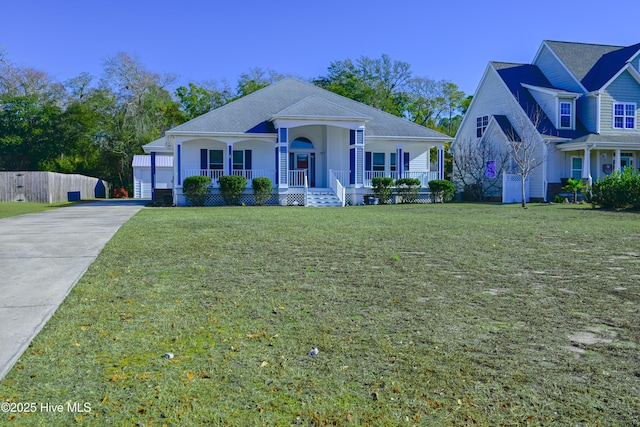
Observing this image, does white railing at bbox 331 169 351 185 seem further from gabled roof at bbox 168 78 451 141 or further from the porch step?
gabled roof at bbox 168 78 451 141

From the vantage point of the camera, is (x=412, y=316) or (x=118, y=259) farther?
A: (x=118, y=259)

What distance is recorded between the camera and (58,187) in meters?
33.1

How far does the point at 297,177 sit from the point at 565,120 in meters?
15.9

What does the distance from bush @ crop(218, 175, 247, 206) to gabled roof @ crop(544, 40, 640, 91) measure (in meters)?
20.6

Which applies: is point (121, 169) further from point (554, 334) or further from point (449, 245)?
point (554, 334)

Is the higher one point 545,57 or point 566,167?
point 545,57

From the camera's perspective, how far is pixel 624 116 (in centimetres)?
2939

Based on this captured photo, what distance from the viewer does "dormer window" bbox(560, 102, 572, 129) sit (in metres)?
29.5

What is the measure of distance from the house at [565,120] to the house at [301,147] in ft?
13.3

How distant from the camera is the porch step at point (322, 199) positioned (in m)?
25.8

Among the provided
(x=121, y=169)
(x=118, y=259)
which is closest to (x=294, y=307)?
(x=118, y=259)

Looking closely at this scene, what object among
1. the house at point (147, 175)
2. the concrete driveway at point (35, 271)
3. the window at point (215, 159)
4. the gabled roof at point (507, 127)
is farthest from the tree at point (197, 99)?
the concrete driveway at point (35, 271)

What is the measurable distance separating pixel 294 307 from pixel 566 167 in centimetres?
2780

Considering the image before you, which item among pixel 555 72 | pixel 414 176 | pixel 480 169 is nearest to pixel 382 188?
pixel 414 176
